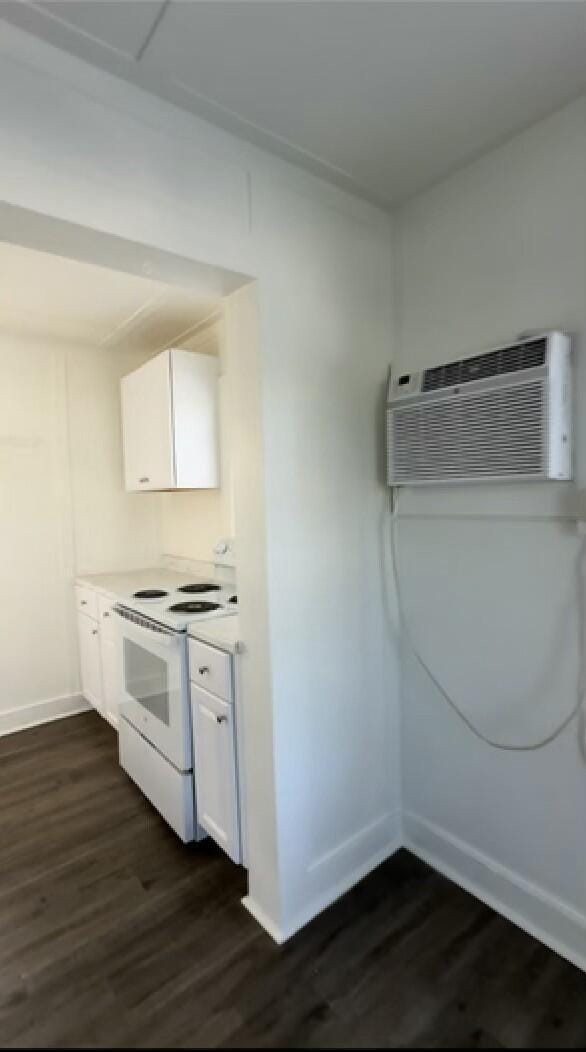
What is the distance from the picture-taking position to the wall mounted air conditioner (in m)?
1.31

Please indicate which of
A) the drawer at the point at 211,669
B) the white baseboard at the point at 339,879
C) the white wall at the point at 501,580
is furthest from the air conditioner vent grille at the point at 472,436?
the white baseboard at the point at 339,879

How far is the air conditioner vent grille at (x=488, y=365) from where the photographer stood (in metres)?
1.33

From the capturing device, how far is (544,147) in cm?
139

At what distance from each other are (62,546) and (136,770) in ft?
5.08

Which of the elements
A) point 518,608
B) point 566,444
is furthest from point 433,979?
point 566,444

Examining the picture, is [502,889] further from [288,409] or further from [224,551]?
[224,551]

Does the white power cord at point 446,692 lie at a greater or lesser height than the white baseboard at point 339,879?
greater

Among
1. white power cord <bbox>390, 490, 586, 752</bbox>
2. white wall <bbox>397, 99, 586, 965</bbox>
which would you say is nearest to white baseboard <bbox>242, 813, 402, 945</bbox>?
white wall <bbox>397, 99, 586, 965</bbox>

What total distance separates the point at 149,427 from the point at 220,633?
1.50 metres

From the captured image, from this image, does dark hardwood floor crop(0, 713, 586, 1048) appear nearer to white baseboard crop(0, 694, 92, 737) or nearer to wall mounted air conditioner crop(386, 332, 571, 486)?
white baseboard crop(0, 694, 92, 737)

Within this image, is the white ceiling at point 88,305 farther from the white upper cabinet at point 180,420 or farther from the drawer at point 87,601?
the drawer at point 87,601

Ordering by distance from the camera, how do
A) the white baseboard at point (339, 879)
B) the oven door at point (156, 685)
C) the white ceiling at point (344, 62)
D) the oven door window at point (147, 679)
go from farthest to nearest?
the oven door window at point (147, 679), the oven door at point (156, 685), the white baseboard at point (339, 879), the white ceiling at point (344, 62)

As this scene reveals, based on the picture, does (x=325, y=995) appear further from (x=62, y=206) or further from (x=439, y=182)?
(x=439, y=182)

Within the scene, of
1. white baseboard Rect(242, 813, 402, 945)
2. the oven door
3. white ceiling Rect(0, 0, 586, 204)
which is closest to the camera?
white ceiling Rect(0, 0, 586, 204)
